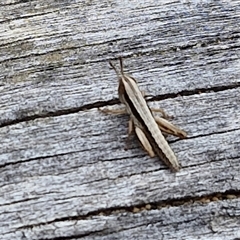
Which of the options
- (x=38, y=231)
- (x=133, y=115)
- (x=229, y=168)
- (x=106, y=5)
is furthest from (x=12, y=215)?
(x=106, y=5)

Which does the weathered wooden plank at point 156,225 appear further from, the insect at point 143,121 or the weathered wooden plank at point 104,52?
the weathered wooden plank at point 104,52

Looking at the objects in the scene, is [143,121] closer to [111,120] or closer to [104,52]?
[111,120]

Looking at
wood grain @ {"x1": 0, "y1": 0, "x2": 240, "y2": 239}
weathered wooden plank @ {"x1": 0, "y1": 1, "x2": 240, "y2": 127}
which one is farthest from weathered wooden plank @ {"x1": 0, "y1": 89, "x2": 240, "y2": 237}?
weathered wooden plank @ {"x1": 0, "y1": 1, "x2": 240, "y2": 127}

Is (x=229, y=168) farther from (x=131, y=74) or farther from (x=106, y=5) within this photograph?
(x=106, y=5)

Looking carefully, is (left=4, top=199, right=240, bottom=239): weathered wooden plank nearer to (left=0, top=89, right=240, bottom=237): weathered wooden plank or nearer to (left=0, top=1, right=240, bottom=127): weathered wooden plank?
(left=0, top=89, right=240, bottom=237): weathered wooden plank

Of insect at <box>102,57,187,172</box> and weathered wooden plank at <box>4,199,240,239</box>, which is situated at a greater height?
insect at <box>102,57,187,172</box>

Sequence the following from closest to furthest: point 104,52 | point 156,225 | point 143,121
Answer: point 156,225, point 143,121, point 104,52

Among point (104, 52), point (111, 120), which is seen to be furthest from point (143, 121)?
point (104, 52)
